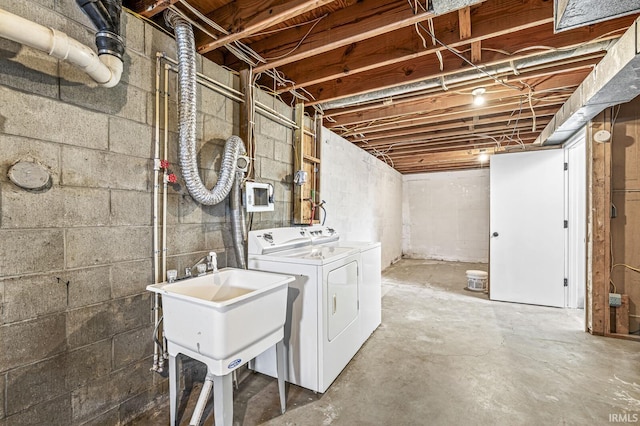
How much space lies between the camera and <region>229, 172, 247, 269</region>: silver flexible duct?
82.5 inches

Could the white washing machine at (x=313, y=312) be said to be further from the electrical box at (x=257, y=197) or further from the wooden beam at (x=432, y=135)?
the wooden beam at (x=432, y=135)

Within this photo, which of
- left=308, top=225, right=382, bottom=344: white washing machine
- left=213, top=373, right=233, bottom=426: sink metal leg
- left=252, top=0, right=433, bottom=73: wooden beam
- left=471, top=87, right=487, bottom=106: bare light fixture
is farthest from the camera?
left=471, top=87, right=487, bottom=106: bare light fixture

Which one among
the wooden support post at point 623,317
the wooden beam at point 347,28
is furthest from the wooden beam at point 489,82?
the wooden support post at point 623,317

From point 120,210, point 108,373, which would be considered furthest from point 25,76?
point 108,373

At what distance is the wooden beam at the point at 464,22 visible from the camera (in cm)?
175

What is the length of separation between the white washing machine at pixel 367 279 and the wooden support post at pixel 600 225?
203 centimetres

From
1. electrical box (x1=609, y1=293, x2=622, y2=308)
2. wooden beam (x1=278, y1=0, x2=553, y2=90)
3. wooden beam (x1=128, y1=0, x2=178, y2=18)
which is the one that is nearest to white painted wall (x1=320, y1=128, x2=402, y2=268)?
wooden beam (x1=278, y1=0, x2=553, y2=90)

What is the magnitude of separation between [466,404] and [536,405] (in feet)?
1.40

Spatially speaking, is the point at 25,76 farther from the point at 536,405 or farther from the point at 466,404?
the point at 536,405

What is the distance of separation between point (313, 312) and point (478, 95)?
2.66 m

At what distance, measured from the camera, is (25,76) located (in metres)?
1.19

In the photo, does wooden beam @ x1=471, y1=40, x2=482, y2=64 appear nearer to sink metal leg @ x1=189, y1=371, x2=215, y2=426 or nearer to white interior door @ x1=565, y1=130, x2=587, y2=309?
white interior door @ x1=565, y1=130, x2=587, y2=309

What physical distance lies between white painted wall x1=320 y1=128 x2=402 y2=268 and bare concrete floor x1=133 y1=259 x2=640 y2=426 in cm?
155

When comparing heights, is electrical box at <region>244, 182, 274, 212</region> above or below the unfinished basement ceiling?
below
